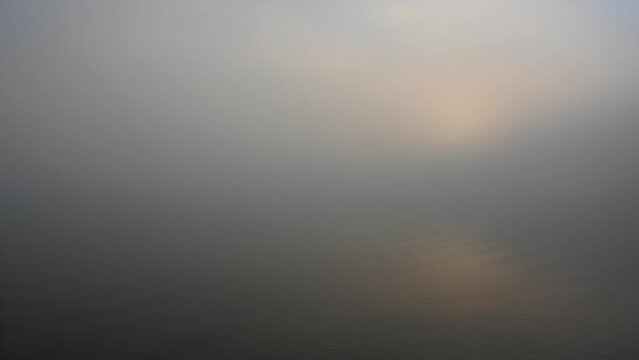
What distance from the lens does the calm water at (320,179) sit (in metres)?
1.26

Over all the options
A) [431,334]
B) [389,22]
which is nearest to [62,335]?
[431,334]

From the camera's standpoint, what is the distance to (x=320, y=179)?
1.30m

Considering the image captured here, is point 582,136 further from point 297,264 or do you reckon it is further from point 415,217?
point 297,264

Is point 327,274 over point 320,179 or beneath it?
beneath

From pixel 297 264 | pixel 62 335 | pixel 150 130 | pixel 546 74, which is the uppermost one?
pixel 546 74

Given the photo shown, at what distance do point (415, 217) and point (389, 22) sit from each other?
24 cm

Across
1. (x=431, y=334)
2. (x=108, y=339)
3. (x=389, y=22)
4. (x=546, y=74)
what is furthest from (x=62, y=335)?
(x=546, y=74)

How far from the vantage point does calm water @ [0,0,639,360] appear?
1.26m

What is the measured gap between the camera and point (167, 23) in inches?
50.6

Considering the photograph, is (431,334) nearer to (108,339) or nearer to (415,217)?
(415,217)

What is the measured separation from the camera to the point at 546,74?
4.31 feet

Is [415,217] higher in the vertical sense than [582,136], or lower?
lower

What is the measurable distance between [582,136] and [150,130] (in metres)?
0.53

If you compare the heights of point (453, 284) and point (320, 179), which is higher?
point (320, 179)
